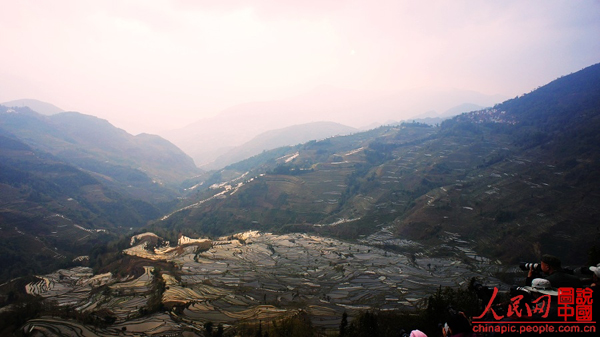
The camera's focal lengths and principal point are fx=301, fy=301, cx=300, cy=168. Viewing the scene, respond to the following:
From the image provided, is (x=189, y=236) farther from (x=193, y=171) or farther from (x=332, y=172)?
(x=193, y=171)

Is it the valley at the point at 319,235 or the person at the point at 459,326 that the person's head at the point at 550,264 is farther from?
the valley at the point at 319,235

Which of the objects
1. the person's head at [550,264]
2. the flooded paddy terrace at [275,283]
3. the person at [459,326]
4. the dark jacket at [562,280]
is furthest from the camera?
the flooded paddy terrace at [275,283]

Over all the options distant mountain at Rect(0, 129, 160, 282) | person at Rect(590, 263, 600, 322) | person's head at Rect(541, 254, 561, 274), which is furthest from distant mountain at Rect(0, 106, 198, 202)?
person at Rect(590, 263, 600, 322)

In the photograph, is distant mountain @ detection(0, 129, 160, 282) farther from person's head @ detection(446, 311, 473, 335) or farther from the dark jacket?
the dark jacket

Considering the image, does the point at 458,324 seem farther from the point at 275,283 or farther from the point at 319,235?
the point at 319,235

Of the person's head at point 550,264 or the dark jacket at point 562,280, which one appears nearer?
the dark jacket at point 562,280

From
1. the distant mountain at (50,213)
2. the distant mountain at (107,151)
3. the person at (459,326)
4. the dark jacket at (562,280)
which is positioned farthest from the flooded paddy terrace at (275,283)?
the distant mountain at (107,151)

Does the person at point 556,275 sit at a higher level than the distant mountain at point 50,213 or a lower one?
higher
